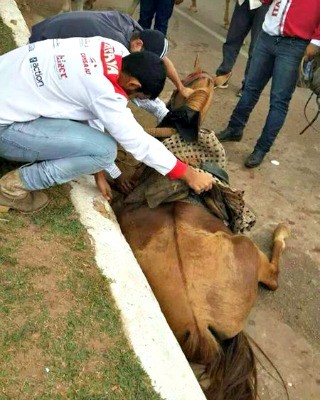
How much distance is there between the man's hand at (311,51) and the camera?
12.9 ft

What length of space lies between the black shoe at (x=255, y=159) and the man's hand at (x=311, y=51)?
3.18 feet

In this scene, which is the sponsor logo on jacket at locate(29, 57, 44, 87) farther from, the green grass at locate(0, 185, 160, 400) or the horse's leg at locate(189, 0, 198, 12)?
the horse's leg at locate(189, 0, 198, 12)

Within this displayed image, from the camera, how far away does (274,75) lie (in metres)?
4.28

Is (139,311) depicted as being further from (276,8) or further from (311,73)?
(276,8)

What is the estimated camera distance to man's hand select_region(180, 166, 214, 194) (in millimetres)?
2756

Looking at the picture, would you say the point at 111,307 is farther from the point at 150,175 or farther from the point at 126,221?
the point at 150,175

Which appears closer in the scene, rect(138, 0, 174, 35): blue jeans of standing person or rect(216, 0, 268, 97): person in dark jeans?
rect(216, 0, 268, 97): person in dark jeans

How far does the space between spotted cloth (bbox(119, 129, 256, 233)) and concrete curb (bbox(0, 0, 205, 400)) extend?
0.28 metres

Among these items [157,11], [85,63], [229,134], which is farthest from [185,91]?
[157,11]

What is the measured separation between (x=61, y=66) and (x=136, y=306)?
50.7 inches

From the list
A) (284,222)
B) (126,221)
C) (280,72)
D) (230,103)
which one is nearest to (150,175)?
(126,221)

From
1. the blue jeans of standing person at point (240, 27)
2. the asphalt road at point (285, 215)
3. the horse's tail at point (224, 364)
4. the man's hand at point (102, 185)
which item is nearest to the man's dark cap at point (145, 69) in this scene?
the man's hand at point (102, 185)

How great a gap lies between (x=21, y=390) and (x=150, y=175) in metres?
1.55

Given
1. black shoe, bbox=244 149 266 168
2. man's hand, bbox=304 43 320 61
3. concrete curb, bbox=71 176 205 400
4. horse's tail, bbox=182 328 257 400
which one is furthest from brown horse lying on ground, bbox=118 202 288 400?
man's hand, bbox=304 43 320 61
